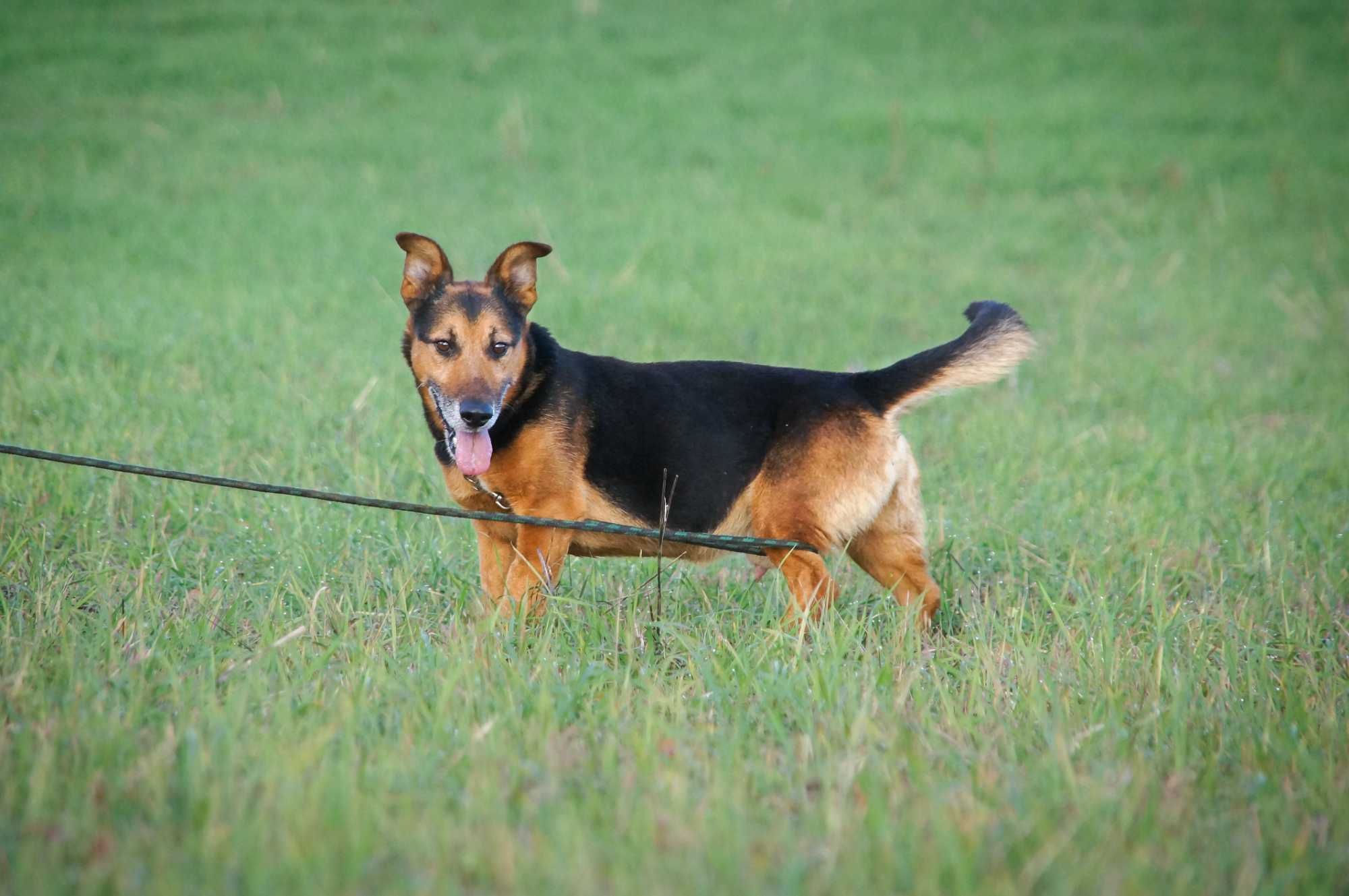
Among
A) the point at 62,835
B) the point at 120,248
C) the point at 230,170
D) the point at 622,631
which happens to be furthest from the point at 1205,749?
the point at 230,170

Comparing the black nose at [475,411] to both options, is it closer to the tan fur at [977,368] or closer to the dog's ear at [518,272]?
the dog's ear at [518,272]

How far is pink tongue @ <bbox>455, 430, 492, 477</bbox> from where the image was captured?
186 inches

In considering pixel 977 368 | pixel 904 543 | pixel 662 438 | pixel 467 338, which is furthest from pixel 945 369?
pixel 467 338

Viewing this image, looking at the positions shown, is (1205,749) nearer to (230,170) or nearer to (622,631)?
(622,631)

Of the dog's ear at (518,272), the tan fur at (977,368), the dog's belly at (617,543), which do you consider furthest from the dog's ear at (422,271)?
the tan fur at (977,368)

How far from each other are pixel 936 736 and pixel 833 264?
9349 millimetres

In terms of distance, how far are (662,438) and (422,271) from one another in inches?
45.8

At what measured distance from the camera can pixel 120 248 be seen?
37.7 feet

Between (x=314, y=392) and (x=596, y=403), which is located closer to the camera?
(x=596, y=403)

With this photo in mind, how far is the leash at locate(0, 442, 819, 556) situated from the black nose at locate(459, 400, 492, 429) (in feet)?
1.10

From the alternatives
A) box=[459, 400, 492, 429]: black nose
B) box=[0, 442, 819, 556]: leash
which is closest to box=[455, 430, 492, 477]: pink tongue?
box=[459, 400, 492, 429]: black nose

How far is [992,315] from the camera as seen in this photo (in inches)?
211

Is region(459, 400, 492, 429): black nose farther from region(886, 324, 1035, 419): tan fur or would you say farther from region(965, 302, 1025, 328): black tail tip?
region(965, 302, 1025, 328): black tail tip

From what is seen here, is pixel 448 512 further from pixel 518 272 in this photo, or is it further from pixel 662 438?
pixel 518 272
